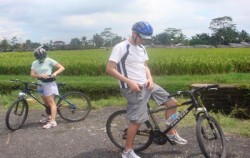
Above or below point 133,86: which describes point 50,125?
below

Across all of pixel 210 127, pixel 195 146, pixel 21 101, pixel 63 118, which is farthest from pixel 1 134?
pixel 210 127

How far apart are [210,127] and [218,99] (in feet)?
11.6

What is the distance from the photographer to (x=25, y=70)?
2334cm

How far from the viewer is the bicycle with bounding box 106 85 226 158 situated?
4926 millimetres

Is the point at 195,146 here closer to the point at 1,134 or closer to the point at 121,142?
the point at 121,142

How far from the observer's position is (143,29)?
480cm

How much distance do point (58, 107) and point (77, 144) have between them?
190 cm

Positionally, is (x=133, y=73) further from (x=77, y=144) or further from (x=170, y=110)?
(x=77, y=144)

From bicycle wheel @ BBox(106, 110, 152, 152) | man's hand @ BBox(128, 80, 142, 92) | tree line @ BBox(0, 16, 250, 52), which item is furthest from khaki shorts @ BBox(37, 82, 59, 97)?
tree line @ BBox(0, 16, 250, 52)

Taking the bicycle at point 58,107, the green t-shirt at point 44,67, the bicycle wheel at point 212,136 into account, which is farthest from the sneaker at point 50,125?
the bicycle wheel at point 212,136

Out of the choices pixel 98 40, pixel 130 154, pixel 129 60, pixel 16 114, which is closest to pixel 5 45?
pixel 98 40

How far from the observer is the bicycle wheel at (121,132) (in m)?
5.54

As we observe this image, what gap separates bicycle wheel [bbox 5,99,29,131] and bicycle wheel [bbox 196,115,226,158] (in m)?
4.21

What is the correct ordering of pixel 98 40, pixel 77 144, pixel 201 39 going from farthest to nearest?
pixel 98 40 < pixel 201 39 < pixel 77 144
